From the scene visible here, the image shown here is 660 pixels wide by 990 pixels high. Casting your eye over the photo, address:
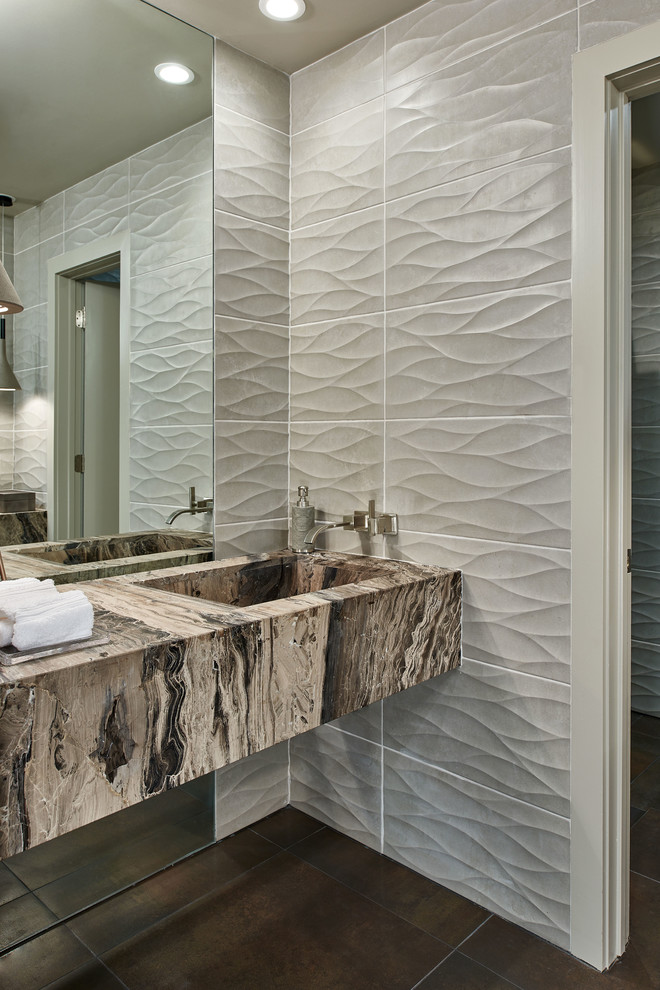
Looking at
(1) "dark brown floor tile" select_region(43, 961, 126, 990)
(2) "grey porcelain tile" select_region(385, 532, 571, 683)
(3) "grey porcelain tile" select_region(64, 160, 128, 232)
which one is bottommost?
(1) "dark brown floor tile" select_region(43, 961, 126, 990)

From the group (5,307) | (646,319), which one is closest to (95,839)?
(5,307)

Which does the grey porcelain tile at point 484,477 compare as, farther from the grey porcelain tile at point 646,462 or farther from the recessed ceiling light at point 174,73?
the grey porcelain tile at point 646,462

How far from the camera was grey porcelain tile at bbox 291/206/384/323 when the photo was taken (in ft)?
6.75

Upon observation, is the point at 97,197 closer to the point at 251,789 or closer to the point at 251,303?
the point at 251,303

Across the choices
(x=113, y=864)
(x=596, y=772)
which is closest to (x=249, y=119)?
(x=596, y=772)

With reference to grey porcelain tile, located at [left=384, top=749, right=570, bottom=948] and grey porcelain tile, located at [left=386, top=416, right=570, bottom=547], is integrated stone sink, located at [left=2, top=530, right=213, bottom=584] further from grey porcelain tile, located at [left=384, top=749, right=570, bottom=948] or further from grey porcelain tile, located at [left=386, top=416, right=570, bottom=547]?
grey porcelain tile, located at [left=384, top=749, right=570, bottom=948]

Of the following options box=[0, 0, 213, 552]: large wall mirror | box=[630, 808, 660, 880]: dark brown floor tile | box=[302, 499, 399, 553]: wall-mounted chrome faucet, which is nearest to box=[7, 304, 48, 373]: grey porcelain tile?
box=[0, 0, 213, 552]: large wall mirror

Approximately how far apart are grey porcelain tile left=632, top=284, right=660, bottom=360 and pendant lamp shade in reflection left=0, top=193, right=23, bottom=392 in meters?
2.58

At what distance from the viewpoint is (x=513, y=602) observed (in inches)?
68.9

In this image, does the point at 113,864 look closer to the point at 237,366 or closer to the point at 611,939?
the point at 611,939

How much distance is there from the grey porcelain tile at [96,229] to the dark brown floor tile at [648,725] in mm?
2841

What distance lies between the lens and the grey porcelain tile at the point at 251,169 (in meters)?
2.11

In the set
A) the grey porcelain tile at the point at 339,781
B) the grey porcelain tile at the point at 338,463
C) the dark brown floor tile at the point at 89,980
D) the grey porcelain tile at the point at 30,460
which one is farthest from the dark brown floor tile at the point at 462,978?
the grey porcelain tile at the point at 30,460

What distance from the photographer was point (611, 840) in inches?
64.0
